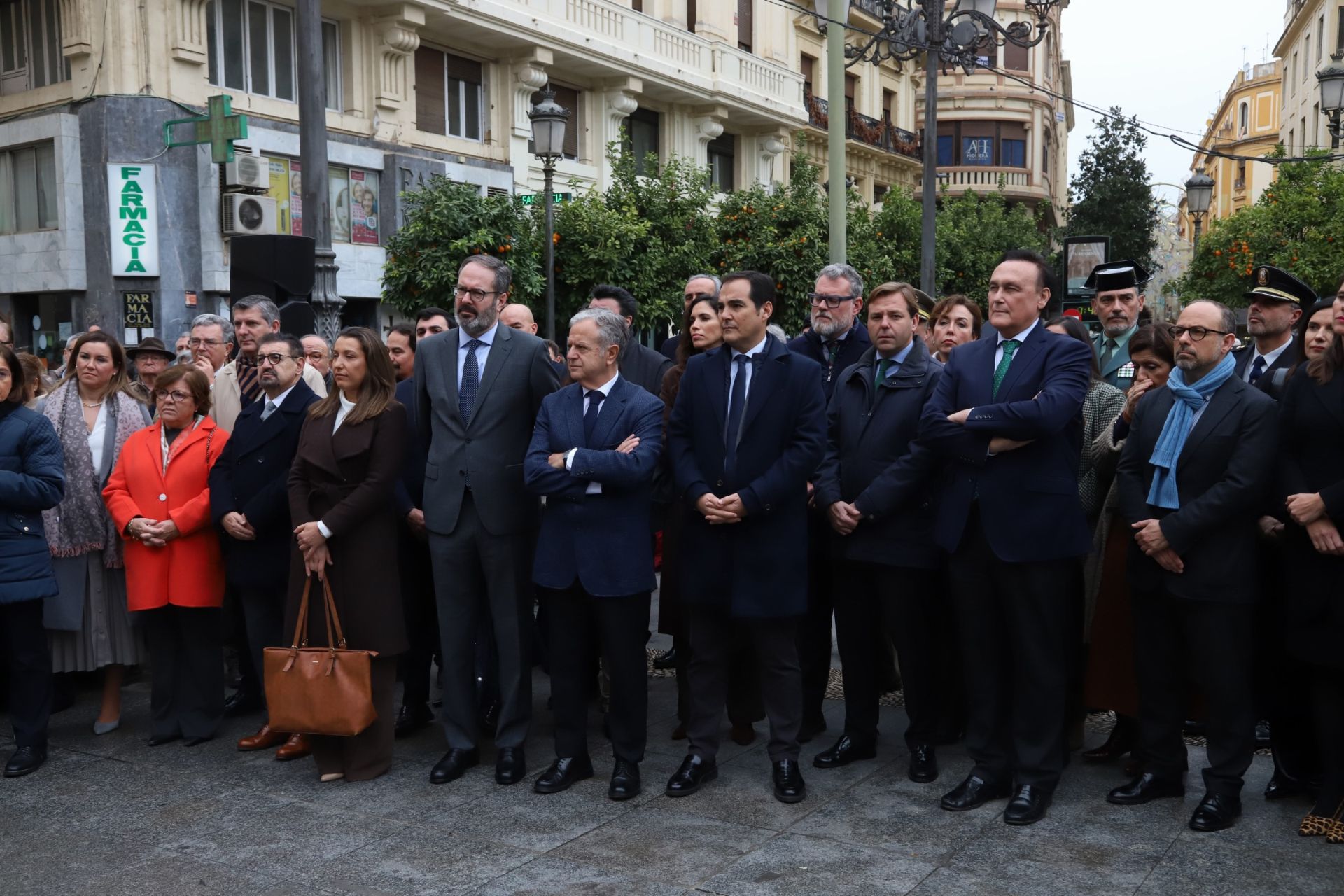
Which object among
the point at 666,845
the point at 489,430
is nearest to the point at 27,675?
the point at 489,430

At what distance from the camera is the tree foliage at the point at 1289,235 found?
19.2 m

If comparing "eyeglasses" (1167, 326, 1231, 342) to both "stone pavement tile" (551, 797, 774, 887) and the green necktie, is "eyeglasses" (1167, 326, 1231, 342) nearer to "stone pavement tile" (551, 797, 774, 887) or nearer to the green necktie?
the green necktie

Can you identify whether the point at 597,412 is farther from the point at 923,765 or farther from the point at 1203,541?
the point at 1203,541

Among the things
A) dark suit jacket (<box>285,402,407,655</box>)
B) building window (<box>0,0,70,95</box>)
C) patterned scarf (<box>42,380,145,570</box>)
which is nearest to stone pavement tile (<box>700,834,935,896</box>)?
dark suit jacket (<box>285,402,407,655</box>)

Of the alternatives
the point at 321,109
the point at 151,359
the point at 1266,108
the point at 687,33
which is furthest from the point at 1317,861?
the point at 1266,108

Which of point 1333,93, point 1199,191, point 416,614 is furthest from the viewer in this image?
point 1199,191

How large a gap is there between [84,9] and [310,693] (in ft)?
48.6

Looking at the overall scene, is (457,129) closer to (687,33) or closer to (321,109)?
(687,33)

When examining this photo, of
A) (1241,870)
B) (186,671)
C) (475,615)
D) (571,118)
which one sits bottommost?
(1241,870)

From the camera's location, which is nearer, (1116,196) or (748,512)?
(748,512)

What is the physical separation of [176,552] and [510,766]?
6.88 ft

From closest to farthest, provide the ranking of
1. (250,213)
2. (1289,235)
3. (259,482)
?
(259,482)
(250,213)
(1289,235)

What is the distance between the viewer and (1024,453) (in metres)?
5.17

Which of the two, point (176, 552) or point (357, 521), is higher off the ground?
point (357, 521)
